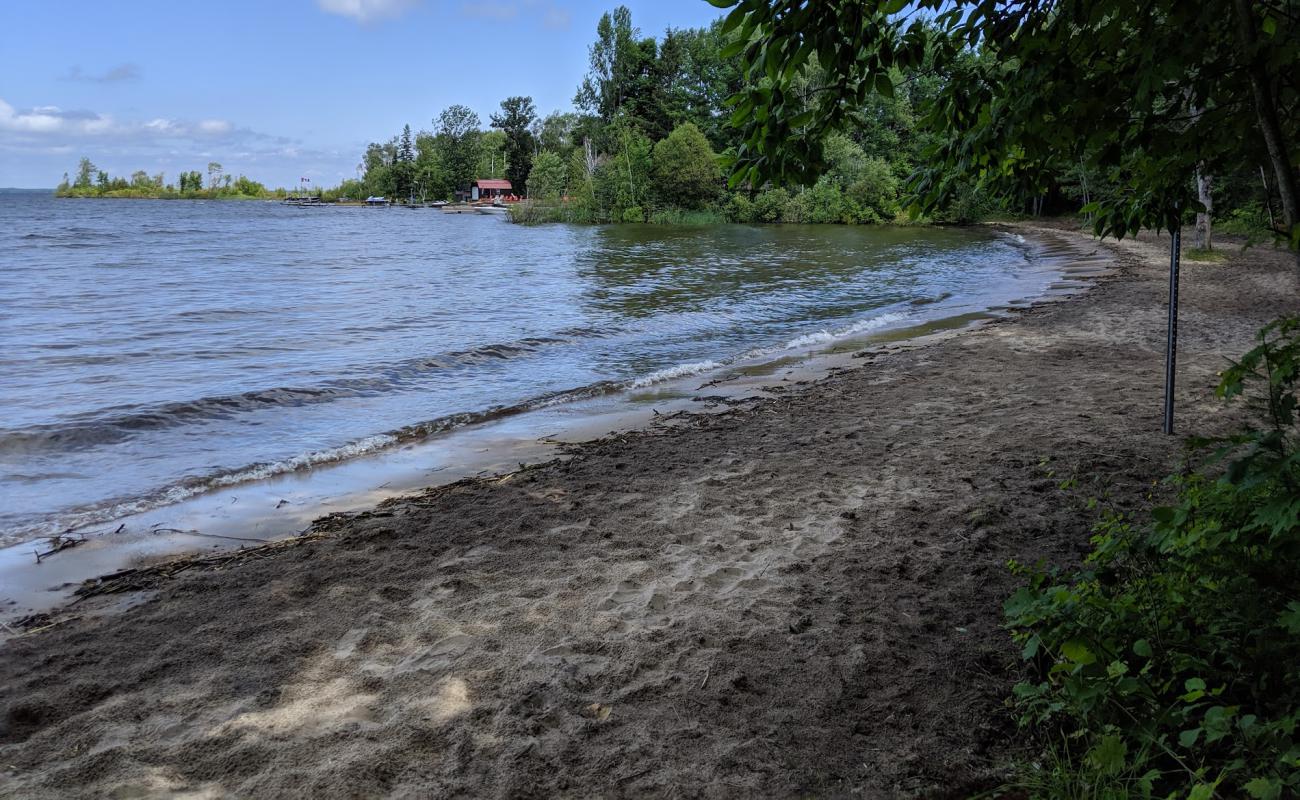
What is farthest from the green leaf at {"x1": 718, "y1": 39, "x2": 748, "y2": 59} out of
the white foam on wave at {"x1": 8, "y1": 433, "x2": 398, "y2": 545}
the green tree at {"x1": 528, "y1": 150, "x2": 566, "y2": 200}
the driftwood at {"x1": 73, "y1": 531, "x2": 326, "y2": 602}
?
the green tree at {"x1": 528, "y1": 150, "x2": 566, "y2": 200}

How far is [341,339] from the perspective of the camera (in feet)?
51.0

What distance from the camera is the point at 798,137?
3020 mm

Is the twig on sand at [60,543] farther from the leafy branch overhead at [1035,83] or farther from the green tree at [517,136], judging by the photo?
the green tree at [517,136]

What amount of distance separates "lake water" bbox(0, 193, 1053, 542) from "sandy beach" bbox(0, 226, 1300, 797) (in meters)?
2.90

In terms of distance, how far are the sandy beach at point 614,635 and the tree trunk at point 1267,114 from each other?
202 cm

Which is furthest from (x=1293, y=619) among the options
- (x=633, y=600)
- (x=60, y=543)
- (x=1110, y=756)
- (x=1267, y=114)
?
(x=60, y=543)

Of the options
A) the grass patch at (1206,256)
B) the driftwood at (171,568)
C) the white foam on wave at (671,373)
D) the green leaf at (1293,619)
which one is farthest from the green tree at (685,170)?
the green leaf at (1293,619)

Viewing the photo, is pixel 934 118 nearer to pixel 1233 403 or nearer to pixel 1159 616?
pixel 1159 616

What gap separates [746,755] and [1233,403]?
268 inches

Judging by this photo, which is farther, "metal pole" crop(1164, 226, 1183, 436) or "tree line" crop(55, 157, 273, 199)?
"tree line" crop(55, 157, 273, 199)

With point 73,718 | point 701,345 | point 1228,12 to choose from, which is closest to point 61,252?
point 701,345

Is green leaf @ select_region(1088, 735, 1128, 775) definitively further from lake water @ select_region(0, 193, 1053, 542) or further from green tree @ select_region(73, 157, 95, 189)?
green tree @ select_region(73, 157, 95, 189)

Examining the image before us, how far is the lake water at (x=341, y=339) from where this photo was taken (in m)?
8.42

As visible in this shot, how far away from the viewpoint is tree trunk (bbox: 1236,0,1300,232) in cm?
238
